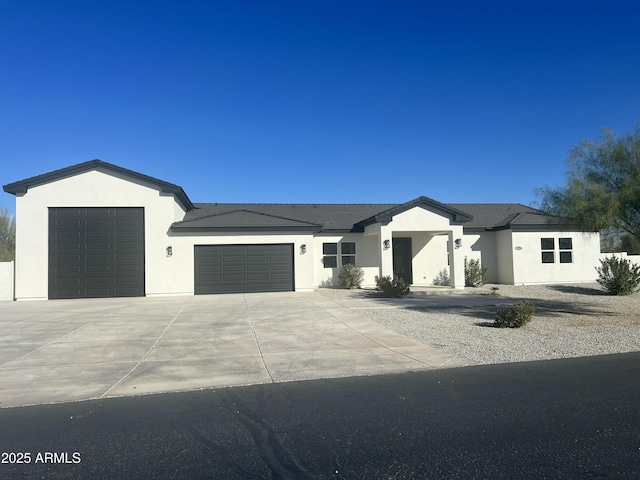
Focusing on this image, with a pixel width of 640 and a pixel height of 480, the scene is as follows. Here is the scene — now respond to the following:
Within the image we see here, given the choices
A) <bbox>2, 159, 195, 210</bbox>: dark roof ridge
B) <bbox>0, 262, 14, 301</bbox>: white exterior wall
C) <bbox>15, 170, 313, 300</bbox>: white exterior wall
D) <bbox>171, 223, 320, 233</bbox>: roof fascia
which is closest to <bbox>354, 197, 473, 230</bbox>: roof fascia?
<bbox>171, 223, 320, 233</bbox>: roof fascia

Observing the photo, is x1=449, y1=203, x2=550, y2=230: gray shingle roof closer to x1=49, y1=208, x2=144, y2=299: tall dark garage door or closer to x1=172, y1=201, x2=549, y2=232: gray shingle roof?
x1=172, y1=201, x2=549, y2=232: gray shingle roof

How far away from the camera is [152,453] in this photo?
4094 mm

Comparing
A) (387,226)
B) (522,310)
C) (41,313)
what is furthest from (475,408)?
(387,226)

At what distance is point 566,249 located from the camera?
23219mm

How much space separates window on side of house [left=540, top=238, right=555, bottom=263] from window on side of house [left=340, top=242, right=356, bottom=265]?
985 centimetres

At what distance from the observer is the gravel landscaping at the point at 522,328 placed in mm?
8484

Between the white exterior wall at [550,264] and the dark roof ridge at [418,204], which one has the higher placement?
the dark roof ridge at [418,204]

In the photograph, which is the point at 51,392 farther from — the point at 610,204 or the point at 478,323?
the point at 610,204

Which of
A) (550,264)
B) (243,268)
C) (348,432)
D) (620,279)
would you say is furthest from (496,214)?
(348,432)

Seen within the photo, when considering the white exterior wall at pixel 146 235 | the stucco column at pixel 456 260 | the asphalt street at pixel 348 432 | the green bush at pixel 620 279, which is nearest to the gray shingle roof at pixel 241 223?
the white exterior wall at pixel 146 235

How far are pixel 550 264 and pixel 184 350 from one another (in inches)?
807

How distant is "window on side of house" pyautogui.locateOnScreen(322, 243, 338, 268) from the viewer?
2280 cm

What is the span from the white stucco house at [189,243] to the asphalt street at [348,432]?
561 inches

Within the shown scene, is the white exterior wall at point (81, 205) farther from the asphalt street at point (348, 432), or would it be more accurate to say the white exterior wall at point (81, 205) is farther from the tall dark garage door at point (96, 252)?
the asphalt street at point (348, 432)
